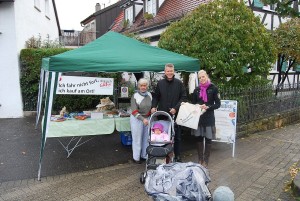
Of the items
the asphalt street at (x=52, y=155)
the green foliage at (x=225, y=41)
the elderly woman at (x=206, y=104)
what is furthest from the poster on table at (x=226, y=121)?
the green foliage at (x=225, y=41)

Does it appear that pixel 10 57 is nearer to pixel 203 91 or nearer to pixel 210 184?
pixel 203 91

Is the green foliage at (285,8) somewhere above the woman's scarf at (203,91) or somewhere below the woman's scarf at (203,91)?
above

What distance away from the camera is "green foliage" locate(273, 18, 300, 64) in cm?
1123

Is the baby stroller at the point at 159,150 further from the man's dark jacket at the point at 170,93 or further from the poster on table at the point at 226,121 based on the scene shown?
the poster on table at the point at 226,121

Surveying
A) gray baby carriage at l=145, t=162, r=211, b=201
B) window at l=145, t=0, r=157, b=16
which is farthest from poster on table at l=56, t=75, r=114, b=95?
window at l=145, t=0, r=157, b=16

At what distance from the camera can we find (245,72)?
8.11 m

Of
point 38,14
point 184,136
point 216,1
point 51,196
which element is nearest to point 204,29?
point 216,1

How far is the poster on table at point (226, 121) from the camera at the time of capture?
235 inches

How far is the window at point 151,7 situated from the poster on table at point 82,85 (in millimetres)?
12183

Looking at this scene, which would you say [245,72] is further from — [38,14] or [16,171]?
[38,14]

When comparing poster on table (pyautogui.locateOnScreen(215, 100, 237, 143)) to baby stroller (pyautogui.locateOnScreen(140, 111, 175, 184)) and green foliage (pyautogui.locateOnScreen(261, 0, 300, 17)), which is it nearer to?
baby stroller (pyautogui.locateOnScreen(140, 111, 175, 184))

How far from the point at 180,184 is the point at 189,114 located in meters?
2.20

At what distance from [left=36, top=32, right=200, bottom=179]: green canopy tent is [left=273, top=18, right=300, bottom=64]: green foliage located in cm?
694

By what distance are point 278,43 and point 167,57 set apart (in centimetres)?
742
